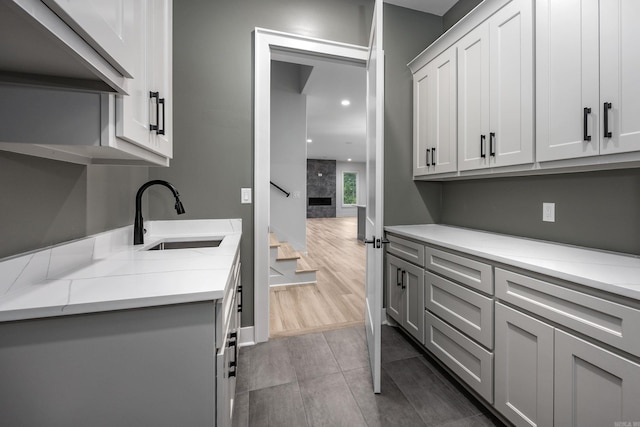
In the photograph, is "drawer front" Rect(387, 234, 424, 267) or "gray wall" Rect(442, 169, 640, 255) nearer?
"gray wall" Rect(442, 169, 640, 255)

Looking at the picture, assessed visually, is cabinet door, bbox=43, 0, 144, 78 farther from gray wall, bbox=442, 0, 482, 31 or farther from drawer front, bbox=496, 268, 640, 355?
gray wall, bbox=442, 0, 482, 31

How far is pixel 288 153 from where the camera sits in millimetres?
Result: 4430

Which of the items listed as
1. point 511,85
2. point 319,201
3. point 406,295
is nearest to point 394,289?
point 406,295

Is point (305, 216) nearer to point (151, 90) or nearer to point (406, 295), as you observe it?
point (406, 295)

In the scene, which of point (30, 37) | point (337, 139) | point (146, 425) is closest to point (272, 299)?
point (146, 425)

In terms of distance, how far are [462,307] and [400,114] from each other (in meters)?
1.75

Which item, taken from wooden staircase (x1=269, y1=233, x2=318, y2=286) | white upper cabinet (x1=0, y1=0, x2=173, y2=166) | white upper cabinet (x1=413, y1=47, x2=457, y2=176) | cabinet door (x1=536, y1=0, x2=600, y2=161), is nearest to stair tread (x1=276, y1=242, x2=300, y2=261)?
wooden staircase (x1=269, y1=233, x2=318, y2=286)

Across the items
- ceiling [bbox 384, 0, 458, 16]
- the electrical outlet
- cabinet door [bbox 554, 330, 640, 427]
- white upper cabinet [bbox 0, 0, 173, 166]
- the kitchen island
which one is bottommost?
cabinet door [bbox 554, 330, 640, 427]

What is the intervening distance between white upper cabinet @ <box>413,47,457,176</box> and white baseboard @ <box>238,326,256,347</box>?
1943 millimetres

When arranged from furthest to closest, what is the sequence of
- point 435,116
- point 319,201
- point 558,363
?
point 319,201 → point 435,116 → point 558,363

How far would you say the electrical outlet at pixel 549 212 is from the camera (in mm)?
1682

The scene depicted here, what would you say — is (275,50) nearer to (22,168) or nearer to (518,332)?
(22,168)

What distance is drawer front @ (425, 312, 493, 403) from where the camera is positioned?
140cm

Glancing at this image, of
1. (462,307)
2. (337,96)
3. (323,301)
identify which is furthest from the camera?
(337,96)
